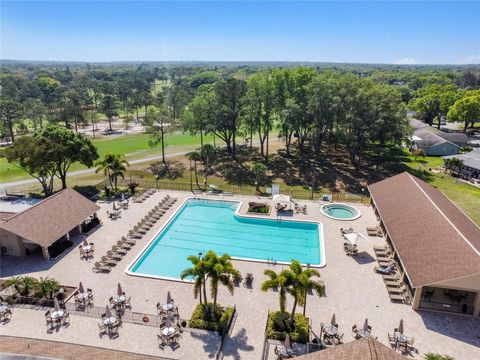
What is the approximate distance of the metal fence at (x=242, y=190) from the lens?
37.6m

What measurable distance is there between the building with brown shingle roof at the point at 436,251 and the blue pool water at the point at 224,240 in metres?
6.56

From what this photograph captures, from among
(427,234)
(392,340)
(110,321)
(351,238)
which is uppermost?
(427,234)

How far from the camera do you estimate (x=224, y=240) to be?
96.5ft

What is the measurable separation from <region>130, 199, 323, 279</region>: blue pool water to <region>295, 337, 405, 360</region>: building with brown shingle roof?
11766mm

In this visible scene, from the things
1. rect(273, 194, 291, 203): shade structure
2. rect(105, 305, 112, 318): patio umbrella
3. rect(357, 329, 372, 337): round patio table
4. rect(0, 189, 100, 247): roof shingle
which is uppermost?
rect(0, 189, 100, 247): roof shingle

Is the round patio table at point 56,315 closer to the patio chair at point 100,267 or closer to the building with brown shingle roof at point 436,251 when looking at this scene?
the patio chair at point 100,267

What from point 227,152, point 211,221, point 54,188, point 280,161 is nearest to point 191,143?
point 227,152

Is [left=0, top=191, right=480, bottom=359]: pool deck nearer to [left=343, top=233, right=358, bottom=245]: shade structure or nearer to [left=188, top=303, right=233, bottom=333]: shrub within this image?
[left=188, top=303, right=233, bottom=333]: shrub

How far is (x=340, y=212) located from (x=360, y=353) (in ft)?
73.3

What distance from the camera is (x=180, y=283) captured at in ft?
74.4

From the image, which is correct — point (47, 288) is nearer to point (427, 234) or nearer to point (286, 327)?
point (286, 327)

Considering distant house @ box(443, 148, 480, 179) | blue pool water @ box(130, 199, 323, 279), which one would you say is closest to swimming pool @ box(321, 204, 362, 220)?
blue pool water @ box(130, 199, 323, 279)

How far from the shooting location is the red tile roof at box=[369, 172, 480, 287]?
19.8 meters

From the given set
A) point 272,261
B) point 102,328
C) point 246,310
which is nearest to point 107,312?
point 102,328
